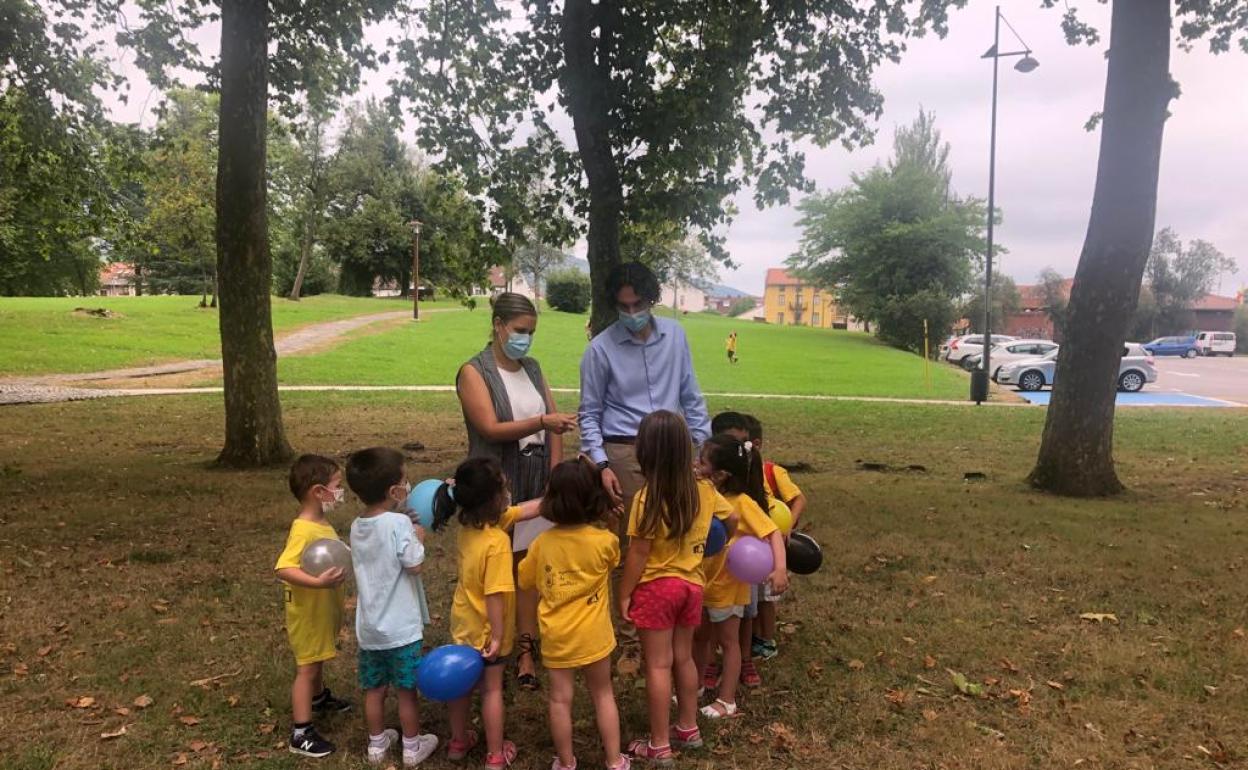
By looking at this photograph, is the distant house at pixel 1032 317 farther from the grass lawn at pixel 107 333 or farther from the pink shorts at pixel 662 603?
the pink shorts at pixel 662 603

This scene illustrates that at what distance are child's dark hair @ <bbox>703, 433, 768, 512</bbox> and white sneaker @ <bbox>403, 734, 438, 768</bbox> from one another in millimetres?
1675

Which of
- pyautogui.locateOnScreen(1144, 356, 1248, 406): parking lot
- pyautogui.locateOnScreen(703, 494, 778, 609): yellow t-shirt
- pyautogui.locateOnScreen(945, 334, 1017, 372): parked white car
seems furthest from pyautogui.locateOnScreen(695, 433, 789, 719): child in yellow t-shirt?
pyautogui.locateOnScreen(945, 334, 1017, 372): parked white car

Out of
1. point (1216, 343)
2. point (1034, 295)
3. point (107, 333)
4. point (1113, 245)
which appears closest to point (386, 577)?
point (1113, 245)

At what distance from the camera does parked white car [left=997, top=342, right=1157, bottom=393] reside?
2341cm

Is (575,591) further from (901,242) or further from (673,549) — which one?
(901,242)

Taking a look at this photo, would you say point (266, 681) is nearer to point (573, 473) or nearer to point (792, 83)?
point (573, 473)

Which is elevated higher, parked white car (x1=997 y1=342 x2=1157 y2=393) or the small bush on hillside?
the small bush on hillside

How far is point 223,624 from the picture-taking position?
4.68m

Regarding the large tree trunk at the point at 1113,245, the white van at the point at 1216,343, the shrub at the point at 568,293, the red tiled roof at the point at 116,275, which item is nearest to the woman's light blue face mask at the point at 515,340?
the large tree trunk at the point at 1113,245

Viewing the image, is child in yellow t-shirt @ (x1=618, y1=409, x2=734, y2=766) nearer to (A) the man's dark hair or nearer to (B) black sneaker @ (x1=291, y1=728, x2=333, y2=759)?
(A) the man's dark hair

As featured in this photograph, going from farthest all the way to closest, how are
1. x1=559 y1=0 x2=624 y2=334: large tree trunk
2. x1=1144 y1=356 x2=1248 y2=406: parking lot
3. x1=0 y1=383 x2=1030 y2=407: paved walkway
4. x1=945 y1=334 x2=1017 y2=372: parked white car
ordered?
x1=945 y1=334 x2=1017 y2=372: parked white car, x1=1144 y1=356 x2=1248 y2=406: parking lot, x1=0 y1=383 x2=1030 y2=407: paved walkway, x1=559 y1=0 x2=624 y2=334: large tree trunk

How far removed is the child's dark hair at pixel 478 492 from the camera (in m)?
3.05

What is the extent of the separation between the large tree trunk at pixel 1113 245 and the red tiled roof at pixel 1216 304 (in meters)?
83.9

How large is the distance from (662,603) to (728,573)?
491 millimetres
